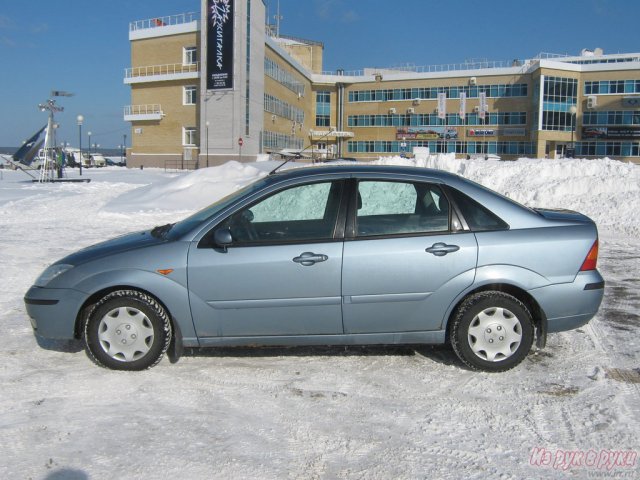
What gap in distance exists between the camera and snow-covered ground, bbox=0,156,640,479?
3350mm

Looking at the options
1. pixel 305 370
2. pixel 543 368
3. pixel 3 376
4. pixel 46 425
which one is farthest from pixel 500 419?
pixel 3 376

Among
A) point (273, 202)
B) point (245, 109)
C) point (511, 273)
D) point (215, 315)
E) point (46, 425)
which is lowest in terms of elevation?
point (46, 425)

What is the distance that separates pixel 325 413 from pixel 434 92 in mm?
76083

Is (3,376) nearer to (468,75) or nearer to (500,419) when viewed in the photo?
(500,419)

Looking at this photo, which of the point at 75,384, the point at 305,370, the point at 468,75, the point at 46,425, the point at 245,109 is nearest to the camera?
the point at 46,425

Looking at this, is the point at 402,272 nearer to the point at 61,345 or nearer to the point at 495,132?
the point at 61,345

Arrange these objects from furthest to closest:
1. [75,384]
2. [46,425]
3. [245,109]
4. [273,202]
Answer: [245,109], [273,202], [75,384], [46,425]

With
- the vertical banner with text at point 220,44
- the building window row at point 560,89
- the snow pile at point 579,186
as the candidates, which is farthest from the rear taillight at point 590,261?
the building window row at point 560,89

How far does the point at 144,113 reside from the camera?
5975 cm

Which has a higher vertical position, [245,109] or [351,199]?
[245,109]

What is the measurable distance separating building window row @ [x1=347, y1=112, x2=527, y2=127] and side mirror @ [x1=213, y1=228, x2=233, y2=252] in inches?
2830

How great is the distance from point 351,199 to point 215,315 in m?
1.41

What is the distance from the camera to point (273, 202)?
→ 16.8 feet

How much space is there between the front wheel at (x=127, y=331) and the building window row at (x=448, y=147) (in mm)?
69553
